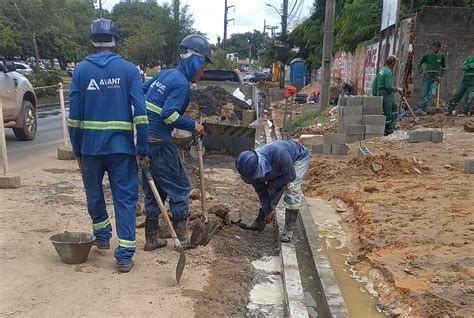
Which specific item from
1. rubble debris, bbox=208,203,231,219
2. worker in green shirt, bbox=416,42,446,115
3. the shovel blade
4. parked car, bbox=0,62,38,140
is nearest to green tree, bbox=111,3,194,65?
parked car, bbox=0,62,38,140

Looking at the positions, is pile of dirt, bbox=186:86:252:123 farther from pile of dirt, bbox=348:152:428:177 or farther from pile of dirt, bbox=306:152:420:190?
pile of dirt, bbox=348:152:428:177

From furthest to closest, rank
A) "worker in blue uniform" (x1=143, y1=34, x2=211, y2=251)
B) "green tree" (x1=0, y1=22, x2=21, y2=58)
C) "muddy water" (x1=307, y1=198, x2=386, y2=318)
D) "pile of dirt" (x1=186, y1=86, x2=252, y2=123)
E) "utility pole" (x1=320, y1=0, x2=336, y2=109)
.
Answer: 1. "green tree" (x1=0, y1=22, x2=21, y2=58)
2. "utility pole" (x1=320, y1=0, x2=336, y2=109)
3. "pile of dirt" (x1=186, y1=86, x2=252, y2=123)
4. "worker in blue uniform" (x1=143, y1=34, x2=211, y2=251)
5. "muddy water" (x1=307, y1=198, x2=386, y2=318)

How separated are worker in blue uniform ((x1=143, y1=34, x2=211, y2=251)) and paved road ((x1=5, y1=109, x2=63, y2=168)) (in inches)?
184

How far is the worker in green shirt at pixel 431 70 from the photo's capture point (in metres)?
12.1

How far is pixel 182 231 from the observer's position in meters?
4.82

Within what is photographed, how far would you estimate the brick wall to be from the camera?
13.0 m

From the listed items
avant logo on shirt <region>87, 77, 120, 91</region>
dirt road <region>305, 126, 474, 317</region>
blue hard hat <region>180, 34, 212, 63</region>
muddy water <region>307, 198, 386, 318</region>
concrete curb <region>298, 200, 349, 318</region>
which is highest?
blue hard hat <region>180, 34, 212, 63</region>

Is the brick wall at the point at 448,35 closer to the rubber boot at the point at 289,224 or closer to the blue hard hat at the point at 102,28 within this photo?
the rubber boot at the point at 289,224

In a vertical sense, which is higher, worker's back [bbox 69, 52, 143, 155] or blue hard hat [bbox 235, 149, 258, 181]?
worker's back [bbox 69, 52, 143, 155]

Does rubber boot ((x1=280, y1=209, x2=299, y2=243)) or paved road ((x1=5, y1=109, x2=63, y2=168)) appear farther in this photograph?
paved road ((x1=5, y1=109, x2=63, y2=168))

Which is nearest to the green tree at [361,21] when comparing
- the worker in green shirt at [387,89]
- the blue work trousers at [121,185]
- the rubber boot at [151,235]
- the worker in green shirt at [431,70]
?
the worker in green shirt at [431,70]

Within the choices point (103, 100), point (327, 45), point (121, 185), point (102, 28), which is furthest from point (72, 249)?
point (327, 45)

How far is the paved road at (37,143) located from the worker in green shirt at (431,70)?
28.1 ft

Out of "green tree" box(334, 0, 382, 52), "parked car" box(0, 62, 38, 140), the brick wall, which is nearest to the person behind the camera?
"parked car" box(0, 62, 38, 140)
